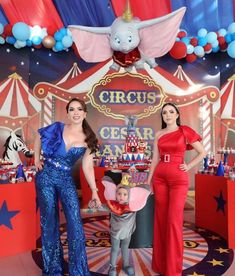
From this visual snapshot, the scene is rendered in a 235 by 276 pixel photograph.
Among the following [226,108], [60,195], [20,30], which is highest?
[20,30]

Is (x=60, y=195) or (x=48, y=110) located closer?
(x=60, y=195)

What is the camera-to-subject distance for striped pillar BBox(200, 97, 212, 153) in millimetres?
5641

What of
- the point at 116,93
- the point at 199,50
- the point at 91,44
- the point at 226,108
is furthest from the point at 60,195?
the point at 226,108

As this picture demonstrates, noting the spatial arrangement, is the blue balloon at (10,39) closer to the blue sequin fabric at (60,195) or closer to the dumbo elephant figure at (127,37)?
the dumbo elephant figure at (127,37)

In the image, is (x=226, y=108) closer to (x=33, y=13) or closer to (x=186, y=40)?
(x=186, y=40)

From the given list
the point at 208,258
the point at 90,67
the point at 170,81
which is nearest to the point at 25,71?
the point at 90,67

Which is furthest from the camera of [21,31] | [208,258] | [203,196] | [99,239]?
[21,31]

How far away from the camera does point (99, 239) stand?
3.34 metres

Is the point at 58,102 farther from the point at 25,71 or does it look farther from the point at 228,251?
the point at 228,251

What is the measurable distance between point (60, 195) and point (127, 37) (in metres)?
2.01

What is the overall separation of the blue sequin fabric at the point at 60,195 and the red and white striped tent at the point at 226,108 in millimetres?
3972

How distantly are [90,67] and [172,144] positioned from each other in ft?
11.6

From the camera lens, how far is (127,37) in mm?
Answer: 3447

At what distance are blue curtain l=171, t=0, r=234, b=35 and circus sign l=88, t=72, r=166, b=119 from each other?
1.17 metres
